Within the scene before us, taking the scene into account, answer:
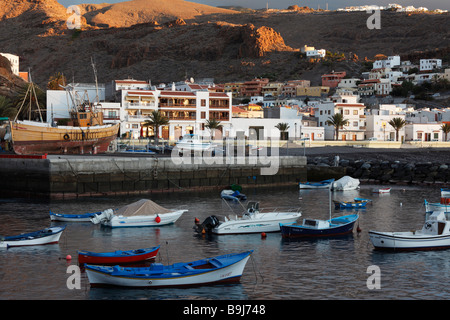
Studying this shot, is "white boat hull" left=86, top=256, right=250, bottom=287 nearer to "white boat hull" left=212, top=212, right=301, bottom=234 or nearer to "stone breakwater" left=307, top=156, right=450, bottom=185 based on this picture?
"white boat hull" left=212, top=212, right=301, bottom=234

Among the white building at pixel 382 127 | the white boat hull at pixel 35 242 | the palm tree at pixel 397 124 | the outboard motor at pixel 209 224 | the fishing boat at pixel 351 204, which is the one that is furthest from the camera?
the white building at pixel 382 127

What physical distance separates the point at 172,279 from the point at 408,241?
44.1ft

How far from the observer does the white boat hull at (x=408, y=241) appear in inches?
1168

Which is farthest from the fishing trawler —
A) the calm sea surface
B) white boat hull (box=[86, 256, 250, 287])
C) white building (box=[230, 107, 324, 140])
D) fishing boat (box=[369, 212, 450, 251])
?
fishing boat (box=[369, 212, 450, 251])

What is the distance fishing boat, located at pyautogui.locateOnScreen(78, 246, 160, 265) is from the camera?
26.2 meters

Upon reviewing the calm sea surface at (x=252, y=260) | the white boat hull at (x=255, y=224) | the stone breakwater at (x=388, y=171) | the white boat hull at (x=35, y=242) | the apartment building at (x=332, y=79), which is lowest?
the calm sea surface at (x=252, y=260)

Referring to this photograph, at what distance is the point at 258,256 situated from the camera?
29.2m

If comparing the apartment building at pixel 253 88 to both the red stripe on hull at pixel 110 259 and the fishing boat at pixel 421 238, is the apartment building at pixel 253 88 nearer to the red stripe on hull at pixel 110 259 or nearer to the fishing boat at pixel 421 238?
the fishing boat at pixel 421 238

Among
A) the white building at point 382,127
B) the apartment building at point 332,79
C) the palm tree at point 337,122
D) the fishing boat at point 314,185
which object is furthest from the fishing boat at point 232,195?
the apartment building at point 332,79

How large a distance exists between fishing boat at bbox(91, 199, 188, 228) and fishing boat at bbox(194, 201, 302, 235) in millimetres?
2562

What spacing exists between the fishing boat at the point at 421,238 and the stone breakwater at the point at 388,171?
1446 inches

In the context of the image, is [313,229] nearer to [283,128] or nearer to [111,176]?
[111,176]

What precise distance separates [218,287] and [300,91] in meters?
160
